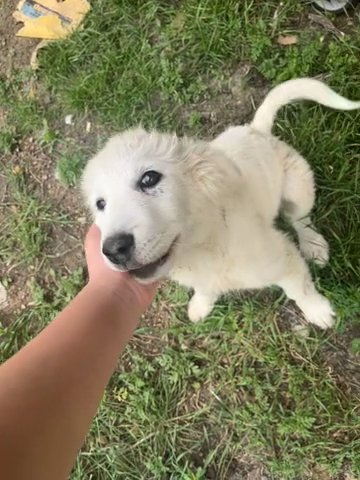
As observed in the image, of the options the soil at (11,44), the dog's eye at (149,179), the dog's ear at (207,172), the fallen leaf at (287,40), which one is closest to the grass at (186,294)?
the fallen leaf at (287,40)

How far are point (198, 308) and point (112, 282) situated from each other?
83 cm

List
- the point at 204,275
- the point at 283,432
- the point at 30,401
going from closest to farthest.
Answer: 1. the point at 30,401
2. the point at 204,275
3. the point at 283,432

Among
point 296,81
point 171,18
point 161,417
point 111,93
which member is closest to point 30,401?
point 161,417

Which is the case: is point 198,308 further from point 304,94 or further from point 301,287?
point 304,94

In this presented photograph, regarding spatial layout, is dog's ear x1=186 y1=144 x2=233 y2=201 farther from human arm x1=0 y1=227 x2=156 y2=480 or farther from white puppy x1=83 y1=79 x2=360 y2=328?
human arm x1=0 y1=227 x2=156 y2=480

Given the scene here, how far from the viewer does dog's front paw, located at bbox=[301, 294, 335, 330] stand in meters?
2.88

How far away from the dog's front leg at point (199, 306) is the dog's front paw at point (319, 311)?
A: 0.40m

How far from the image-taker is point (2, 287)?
137 inches

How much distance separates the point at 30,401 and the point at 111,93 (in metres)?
2.05

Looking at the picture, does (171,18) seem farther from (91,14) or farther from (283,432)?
(283,432)

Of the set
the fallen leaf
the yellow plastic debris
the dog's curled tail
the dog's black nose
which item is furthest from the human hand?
the yellow plastic debris

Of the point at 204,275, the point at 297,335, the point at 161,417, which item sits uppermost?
the point at 204,275

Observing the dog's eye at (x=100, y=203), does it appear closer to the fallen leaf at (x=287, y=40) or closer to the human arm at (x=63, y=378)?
the human arm at (x=63, y=378)

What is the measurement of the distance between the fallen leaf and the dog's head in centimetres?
135
